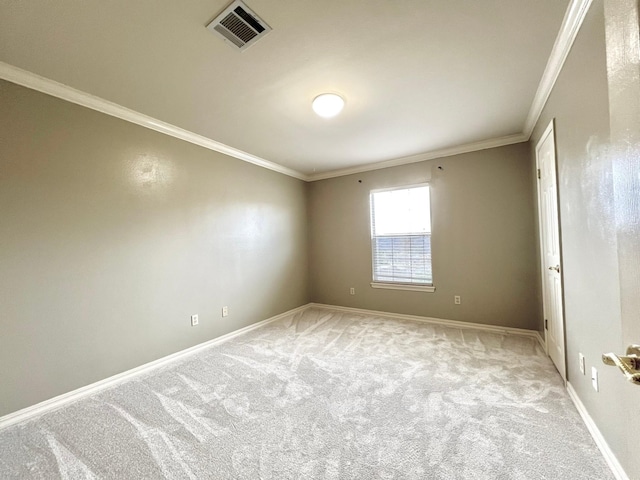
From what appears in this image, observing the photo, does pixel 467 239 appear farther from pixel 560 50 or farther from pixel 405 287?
pixel 560 50

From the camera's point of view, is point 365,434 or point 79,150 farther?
point 79,150

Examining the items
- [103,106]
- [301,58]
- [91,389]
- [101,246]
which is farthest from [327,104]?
[91,389]

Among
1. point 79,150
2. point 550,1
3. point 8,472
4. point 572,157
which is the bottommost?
point 8,472

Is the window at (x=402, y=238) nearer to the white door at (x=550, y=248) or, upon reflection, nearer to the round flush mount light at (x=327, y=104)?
the white door at (x=550, y=248)

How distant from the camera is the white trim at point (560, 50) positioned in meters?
1.44

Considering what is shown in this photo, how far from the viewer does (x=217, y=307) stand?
3236 millimetres

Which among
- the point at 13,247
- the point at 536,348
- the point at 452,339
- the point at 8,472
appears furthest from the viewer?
the point at 452,339

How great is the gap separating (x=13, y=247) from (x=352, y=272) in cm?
381

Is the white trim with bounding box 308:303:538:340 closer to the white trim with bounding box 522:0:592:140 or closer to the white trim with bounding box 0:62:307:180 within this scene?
the white trim with bounding box 522:0:592:140

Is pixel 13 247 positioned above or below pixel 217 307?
above

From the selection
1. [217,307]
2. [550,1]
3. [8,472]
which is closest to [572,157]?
[550,1]

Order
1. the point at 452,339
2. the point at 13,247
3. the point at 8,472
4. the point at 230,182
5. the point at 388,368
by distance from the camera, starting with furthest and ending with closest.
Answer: the point at 230,182 < the point at 452,339 < the point at 388,368 < the point at 13,247 < the point at 8,472

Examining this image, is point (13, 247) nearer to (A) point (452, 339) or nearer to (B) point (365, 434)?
(B) point (365, 434)

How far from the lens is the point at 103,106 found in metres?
2.30
